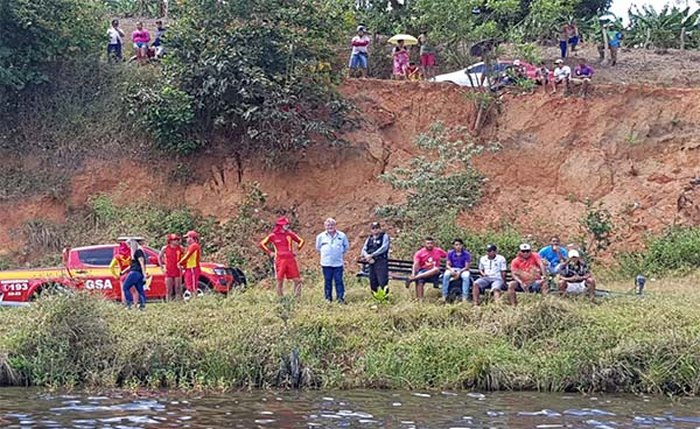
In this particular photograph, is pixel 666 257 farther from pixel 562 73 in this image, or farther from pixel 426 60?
pixel 426 60

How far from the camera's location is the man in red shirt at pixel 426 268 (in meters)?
18.5

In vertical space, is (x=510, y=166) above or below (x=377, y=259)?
above

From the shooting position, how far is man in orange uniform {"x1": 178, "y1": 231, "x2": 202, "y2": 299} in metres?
19.2

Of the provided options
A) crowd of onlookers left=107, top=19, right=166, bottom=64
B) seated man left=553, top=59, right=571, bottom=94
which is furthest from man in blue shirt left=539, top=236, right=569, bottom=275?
crowd of onlookers left=107, top=19, right=166, bottom=64

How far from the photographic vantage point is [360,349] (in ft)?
51.7

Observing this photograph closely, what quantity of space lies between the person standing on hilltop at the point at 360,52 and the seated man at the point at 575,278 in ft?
32.8

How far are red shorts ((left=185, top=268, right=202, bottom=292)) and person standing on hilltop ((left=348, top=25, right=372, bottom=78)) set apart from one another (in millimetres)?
9283

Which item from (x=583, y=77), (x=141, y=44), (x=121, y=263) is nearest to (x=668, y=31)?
(x=583, y=77)

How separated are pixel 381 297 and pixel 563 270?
296 cm

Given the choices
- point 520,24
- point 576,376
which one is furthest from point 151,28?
point 576,376

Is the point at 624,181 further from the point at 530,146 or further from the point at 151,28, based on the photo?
the point at 151,28

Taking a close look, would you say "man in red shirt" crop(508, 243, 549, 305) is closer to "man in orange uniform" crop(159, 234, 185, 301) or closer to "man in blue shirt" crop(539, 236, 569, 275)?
"man in blue shirt" crop(539, 236, 569, 275)

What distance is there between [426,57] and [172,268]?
11286mm

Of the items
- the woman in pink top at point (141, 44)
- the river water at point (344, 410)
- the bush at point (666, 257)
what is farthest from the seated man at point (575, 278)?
the woman in pink top at point (141, 44)
